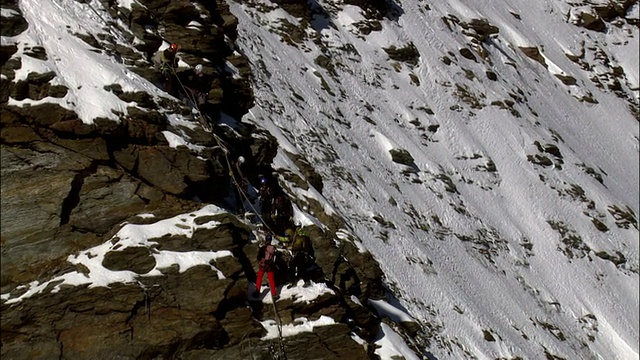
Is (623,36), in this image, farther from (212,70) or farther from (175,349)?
(175,349)

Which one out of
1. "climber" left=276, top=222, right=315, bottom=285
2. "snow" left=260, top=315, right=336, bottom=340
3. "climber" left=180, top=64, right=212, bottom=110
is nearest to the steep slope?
"climber" left=180, top=64, right=212, bottom=110

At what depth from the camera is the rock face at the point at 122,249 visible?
41.2ft

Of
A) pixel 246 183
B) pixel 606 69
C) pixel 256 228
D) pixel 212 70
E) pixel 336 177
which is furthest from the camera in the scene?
pixel 606 69

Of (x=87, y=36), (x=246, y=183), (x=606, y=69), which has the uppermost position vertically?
(x=87, y=36)

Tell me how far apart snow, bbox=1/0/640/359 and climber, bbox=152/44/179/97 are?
0.80m

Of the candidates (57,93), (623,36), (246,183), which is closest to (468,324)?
(246,183)

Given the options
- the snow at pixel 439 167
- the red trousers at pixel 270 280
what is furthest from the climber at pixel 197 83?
the red trousers at pixel 270 280

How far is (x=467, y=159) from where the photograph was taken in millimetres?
33875

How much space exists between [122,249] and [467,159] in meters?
23.0

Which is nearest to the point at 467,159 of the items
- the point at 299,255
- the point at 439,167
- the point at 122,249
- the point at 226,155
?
the point at 439,167

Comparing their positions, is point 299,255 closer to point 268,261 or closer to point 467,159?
point 268,261

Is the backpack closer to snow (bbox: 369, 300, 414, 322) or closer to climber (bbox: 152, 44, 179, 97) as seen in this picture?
climber (bbox: 152, 44, 179, 97)

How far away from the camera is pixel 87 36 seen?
16359 mm

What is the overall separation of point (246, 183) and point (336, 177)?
9.03 m
